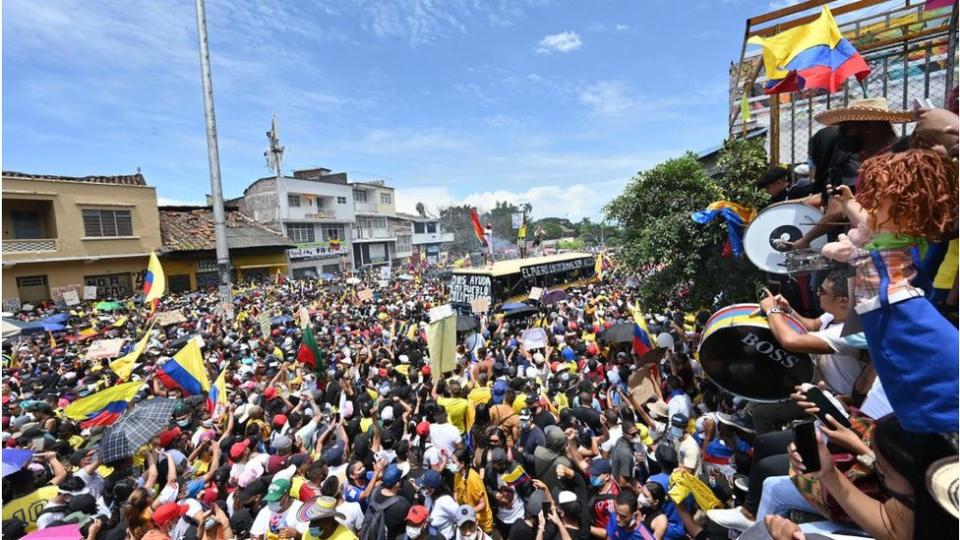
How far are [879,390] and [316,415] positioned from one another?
6390 millimetres

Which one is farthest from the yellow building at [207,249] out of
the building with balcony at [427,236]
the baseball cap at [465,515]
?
the baseball cap at [465,515]

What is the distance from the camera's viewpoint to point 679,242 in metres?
7.59

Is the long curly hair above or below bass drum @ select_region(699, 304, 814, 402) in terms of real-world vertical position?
above

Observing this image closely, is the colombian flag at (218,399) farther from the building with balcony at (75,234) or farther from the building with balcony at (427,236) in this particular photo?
the building with balcony at (427,236)

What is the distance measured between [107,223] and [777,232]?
29461mm

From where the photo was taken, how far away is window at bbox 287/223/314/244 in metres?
36.0

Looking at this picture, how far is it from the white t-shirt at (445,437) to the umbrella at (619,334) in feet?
17.8

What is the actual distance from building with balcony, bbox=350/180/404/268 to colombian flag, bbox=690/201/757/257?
39260mm

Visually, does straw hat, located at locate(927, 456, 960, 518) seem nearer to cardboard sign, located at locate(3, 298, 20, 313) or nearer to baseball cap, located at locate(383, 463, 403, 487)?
baseball cap, located at locate(383, 463, 403, 487)

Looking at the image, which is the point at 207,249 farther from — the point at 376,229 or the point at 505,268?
the point at 376,229

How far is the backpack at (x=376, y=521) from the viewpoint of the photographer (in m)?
3.89

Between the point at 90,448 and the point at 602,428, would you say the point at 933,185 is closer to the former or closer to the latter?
the point at 602,428

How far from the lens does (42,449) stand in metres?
6.00

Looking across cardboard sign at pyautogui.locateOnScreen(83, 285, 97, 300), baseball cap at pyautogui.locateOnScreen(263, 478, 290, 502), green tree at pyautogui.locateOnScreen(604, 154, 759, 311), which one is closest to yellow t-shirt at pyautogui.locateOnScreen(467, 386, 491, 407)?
baseball cap at pyautogui.locateOnScreen(263, 478, 290, 502)
